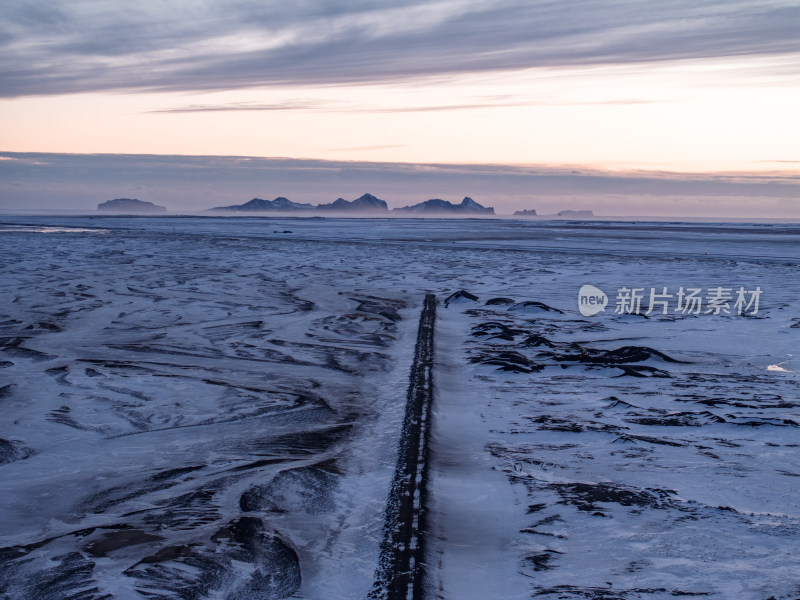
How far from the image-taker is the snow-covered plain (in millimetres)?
4258

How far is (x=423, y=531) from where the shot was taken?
4.68 meters

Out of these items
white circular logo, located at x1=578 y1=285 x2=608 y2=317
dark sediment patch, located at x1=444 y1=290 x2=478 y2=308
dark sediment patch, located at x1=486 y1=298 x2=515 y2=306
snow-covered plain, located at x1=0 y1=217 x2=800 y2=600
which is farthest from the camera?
dark sediment patch, located at x1=444 y1=290 x2=478 y2=308

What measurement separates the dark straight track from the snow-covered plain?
95 millimetres

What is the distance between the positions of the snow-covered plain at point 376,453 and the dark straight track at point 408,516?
3.8 inches

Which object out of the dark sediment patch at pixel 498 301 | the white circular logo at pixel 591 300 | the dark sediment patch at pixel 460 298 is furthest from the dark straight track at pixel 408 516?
the dark sediment patch at pixel 460 298

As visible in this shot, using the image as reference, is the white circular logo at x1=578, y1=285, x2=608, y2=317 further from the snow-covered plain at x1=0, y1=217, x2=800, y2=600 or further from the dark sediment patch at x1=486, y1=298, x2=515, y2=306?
the dark sediment patch at x1=486, y1=298, x2=515, y2=306

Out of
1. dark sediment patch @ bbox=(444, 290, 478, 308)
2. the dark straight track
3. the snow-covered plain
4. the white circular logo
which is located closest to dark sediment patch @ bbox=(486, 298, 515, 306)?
dark sediment patch @ bbox=(444, 290, 478, 308)

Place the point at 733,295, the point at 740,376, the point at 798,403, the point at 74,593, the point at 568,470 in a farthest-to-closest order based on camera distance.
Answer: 1. the point at 733,295
2. the point at 740,376
3. the point at 798,403
4. the point at 568,470
5. the point at 74,593

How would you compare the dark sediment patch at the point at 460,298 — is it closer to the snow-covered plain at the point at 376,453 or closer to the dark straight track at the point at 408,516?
the snow-covered plain at the point at 376,453

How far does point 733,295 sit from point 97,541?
1650 cm

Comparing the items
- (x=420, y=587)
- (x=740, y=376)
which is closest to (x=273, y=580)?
(x=420, y=587)

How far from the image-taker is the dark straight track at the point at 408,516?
4.03 metres

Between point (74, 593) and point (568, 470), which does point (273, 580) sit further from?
point (568, 470)

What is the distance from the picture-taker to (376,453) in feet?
20.7
